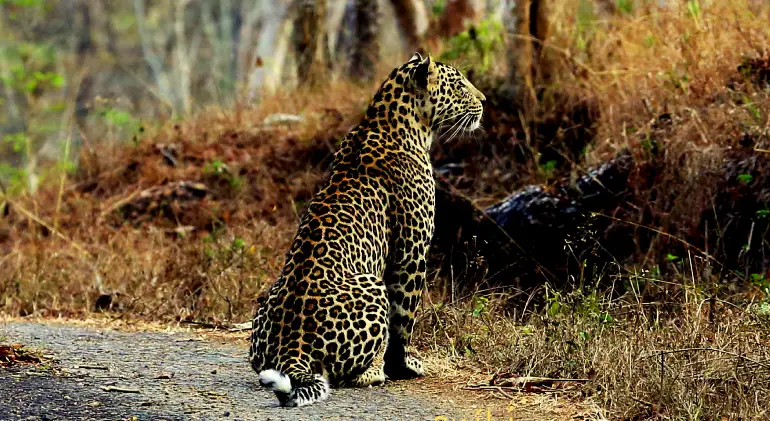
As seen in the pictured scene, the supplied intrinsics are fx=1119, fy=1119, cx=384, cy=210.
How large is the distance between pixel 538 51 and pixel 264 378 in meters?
7.98

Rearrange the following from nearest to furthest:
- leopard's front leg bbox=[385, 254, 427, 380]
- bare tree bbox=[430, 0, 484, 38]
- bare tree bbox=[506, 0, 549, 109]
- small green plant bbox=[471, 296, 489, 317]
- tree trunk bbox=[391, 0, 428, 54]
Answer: leopard's front leg bbox=[385, 254, 427, 380], small green plant bbox=[471, 296, 489, 317], bare tree bbox=[506, 0, 549, 109], tree trunk bbox=[391, 0, 428, 54], bare tree bbox=[430, 0, 484, 38]

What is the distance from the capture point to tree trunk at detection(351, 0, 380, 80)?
1784 cm

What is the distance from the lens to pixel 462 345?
307 inches

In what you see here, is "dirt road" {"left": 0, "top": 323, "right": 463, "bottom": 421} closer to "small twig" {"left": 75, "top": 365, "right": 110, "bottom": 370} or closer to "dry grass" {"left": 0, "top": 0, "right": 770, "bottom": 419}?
"small twig" {"left": 75, "top": 365, "right": 110, "bottom": 370}

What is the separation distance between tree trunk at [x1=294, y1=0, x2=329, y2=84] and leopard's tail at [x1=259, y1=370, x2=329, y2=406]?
10.9 meters

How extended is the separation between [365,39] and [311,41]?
4.55 ft

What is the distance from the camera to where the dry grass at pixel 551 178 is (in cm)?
679

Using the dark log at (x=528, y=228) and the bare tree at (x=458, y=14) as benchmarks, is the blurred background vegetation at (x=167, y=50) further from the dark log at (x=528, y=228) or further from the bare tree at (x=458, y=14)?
the dark log at (x=528, y=228)

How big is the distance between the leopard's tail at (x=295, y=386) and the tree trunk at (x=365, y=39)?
11286mm

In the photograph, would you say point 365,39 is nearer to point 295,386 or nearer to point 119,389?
point 119,389

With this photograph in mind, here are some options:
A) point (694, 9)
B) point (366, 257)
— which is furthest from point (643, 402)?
point (694, 9)

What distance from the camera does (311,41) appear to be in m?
17.6

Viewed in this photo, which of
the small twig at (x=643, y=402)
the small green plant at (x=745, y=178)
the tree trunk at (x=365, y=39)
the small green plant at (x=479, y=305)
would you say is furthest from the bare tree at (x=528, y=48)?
the small twig at (x=643, y=402)

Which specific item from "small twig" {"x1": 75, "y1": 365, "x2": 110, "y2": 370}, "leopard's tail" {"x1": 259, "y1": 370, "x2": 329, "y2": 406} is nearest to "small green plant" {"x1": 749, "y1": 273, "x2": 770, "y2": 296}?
"leopard's tail" {"x1": 259, "y1": 370, "x2": 329, "y2": 406}
